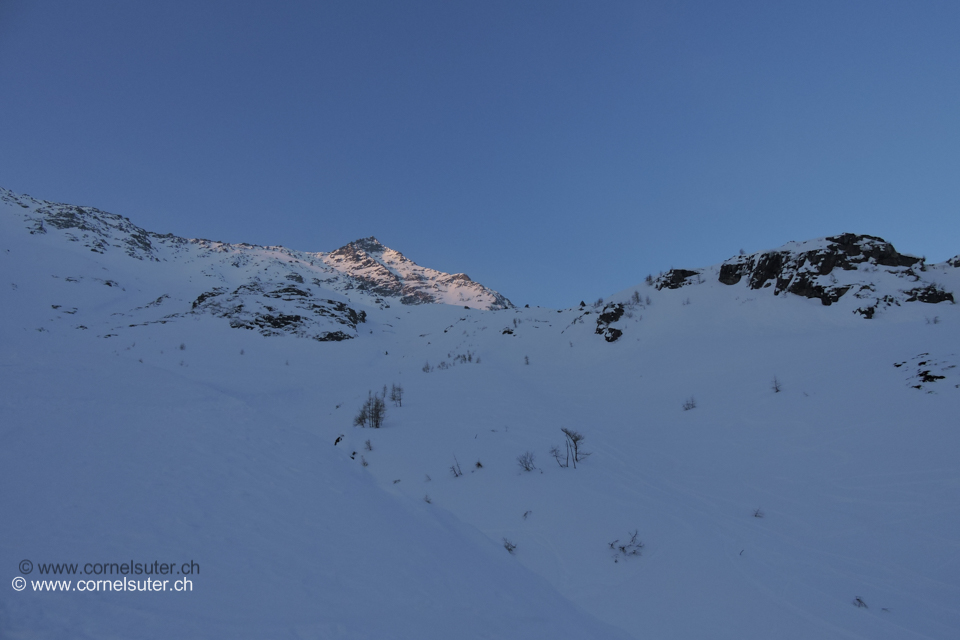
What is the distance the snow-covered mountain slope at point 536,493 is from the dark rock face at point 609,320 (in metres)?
2.72

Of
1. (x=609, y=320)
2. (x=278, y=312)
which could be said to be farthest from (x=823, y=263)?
(x=278, y=312)

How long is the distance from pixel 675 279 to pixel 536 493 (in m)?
12.3

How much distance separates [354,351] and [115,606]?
16568mm

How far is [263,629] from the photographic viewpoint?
4.62 feet

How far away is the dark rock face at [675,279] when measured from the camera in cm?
1379

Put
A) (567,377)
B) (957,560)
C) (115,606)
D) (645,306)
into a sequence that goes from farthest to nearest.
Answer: (645,306) → (567,377) → (957,560) → (115,606)

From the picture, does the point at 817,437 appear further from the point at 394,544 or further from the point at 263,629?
the point at 263,629

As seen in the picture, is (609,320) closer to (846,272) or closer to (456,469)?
(846,272)

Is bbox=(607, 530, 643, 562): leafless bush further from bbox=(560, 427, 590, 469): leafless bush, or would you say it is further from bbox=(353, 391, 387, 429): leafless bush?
bbox=(353, 391, 387, 429): leafless bush

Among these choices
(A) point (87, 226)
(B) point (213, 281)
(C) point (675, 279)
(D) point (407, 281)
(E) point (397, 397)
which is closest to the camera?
(E) point (397, 397)

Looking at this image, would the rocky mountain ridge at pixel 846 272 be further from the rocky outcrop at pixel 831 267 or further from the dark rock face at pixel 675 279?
the dark rock face at pixel 675 279

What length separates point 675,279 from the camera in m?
14.0

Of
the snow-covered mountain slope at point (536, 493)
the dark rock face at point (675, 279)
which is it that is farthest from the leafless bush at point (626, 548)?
the dark rock face at point (675, 279)

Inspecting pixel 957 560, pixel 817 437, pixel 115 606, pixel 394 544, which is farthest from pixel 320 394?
pixel 957 560
